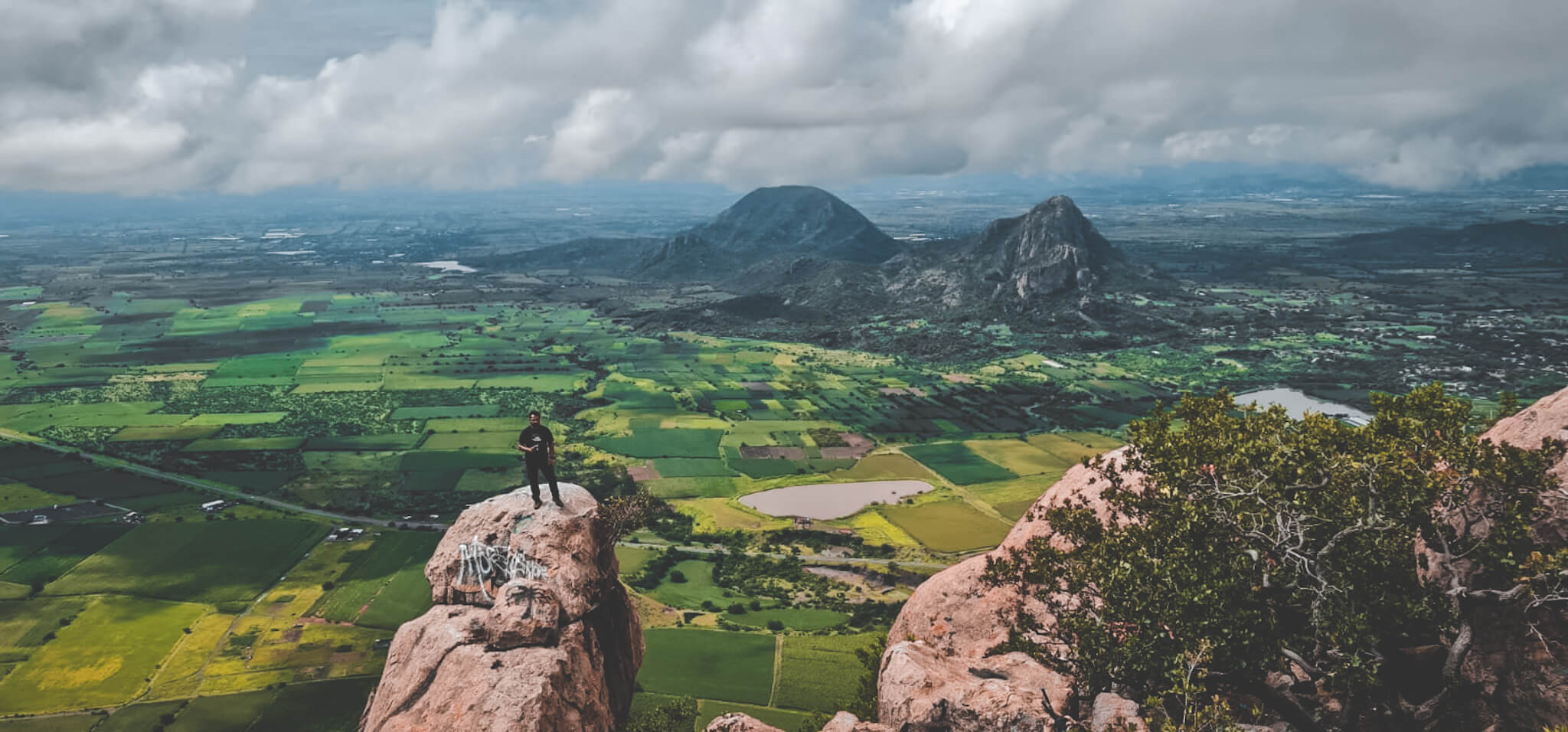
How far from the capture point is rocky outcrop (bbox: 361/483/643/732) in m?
26.4

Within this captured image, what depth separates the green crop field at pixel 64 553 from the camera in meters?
96.2

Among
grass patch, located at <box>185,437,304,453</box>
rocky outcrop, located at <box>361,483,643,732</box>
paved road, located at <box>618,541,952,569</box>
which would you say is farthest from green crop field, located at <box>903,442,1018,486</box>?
grass patch, located at <box>185,437,304,453</box>

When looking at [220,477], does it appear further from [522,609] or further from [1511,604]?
[1511,604]

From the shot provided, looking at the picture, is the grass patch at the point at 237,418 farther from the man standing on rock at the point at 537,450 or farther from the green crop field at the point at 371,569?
the man standing on rock at the point at 537,450

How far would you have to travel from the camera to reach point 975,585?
1427 inches

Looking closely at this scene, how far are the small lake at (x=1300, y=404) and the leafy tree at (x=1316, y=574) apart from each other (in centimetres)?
15578

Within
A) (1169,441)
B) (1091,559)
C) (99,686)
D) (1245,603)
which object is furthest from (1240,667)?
(99,686)

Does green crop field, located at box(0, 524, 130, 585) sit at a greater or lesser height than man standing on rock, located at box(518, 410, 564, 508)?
lesser

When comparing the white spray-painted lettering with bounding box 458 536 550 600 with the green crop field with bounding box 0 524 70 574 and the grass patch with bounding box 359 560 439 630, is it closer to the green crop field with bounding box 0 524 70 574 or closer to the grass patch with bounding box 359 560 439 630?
the grass patch with bounding box 359 560 439 630

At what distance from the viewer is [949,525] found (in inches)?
4572

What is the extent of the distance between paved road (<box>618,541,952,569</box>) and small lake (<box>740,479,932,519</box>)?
45.1 feet

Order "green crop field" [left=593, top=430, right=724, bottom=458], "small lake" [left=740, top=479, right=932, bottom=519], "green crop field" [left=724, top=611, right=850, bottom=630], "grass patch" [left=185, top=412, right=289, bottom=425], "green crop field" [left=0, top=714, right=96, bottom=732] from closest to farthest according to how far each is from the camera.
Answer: "green crop field" [left=0, top=714, right=96, bottom=732] → "green crop field" [left=724, top=611, right=850, bottom=630] → "small lake" [left=740, top=479, right=932, bottom=519] → "green crop field" [left=593, top=430, right=724, bottom=458] → "grass patch" [left=185, top=412, right=289, bottom=425]

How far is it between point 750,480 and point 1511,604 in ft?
380

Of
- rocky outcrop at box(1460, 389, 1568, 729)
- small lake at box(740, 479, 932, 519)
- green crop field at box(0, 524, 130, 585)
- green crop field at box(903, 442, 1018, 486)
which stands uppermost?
rocky outcrop at box(1460, 389, 1568, 729)
